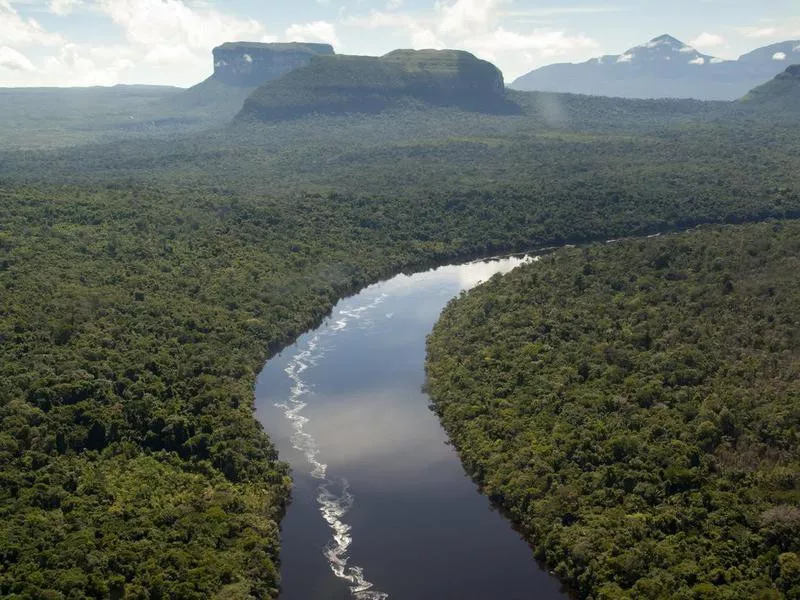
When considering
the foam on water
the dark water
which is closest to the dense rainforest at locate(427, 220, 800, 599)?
the dark water

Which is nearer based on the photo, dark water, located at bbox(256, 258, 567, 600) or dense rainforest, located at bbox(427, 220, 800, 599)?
dense rainforest, located at bbox(427, 220, 800, 599)

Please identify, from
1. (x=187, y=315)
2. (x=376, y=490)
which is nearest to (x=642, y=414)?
(x=376, y=490)

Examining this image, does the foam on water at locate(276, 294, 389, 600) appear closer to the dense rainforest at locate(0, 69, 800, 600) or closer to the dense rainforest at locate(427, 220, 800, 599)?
the dense rainforest at locate(0, 69, 800, 600)

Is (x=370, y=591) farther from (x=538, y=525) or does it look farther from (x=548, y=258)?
(x=548, y=258)

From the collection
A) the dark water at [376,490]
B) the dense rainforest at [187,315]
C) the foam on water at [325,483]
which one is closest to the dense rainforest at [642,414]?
the dark water at [376,490]

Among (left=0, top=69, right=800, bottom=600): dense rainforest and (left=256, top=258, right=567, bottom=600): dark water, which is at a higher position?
(left=0, top=69, right=800, bottom=600): dense rainforest

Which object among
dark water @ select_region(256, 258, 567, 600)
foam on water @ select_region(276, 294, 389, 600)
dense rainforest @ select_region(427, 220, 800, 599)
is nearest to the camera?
dense rainforest @ select_region(427, 220, 800, 599)

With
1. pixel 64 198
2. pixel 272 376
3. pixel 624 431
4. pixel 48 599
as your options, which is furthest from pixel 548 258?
pixel 48 599
